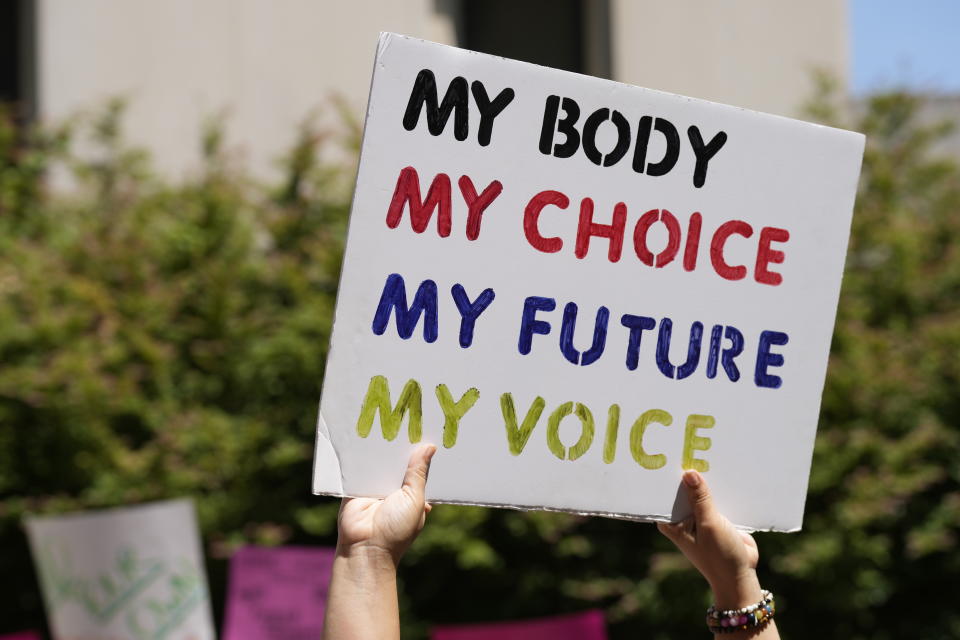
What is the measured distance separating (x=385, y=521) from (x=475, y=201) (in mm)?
514

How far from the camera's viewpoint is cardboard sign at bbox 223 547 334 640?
10.6 ft

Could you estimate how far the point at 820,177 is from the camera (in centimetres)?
174

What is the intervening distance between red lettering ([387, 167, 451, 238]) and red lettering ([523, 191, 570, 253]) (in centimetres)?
13

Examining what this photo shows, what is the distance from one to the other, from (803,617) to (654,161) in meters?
3.18

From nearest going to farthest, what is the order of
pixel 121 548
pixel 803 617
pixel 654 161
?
pixel 654 161 → pixel 121 548 → pixel 803 617

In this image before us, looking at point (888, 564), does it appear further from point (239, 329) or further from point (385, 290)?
point (385, 290)

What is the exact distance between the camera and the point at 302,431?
4.15 metres

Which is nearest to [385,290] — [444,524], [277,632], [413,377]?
[413,377]

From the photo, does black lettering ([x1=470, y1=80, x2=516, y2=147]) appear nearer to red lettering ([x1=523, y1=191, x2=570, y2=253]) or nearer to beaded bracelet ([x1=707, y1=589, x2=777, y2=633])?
red lettering ([x1=523, y1=191, x2=570, y2=253])

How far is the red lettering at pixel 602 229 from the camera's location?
1.64 m

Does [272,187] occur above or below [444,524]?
above

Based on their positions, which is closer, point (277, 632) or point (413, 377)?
point (413, 377)

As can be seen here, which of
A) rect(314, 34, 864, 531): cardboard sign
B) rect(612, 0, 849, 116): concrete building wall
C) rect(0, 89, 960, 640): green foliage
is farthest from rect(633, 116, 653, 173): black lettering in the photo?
rect(612, 0, 849, 116): concrete building wall

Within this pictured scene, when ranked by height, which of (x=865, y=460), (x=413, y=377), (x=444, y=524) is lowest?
(x=444, y=524)
